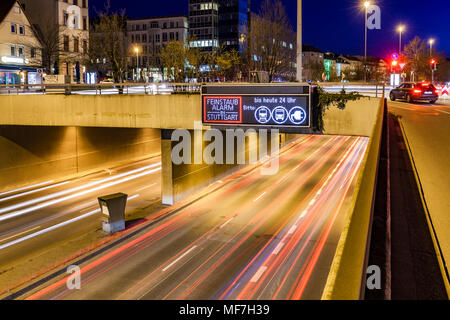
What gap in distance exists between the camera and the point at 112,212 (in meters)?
19.4

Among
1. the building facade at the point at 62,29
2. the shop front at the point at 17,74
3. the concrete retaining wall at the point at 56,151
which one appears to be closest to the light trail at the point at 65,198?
the concrete retaining wall at the point at 56,151

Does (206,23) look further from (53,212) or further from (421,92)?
(53,212)

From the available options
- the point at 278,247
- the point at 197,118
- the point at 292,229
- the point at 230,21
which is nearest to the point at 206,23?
the point at 230,21

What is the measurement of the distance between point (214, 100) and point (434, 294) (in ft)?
50.9

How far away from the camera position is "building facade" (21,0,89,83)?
54562mm

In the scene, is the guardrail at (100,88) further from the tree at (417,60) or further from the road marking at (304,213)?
the tree at (417,60)

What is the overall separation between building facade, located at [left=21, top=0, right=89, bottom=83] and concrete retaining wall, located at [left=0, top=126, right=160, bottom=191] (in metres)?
23.6

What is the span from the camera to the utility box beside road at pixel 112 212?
19.3 m

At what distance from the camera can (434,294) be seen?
354 cm

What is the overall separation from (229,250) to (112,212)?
21.3 feet

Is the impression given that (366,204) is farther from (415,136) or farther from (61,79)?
(61,79)

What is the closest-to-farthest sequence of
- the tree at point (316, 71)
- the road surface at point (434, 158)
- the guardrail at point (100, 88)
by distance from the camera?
the road surface at point (434, 158), the guardrail at point (100, 88), the tree at point (316, 71)

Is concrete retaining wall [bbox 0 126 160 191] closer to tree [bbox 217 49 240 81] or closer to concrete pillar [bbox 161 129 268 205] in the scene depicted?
concrete pillar [bbox 161 129 268 205]

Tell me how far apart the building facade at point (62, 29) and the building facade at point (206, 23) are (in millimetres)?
45146
